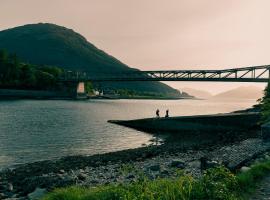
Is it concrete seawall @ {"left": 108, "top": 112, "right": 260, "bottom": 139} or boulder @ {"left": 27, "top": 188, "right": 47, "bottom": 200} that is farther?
concrete seawall @ {"left": 108, "top": 112, "right": 260, "bottom": 139}

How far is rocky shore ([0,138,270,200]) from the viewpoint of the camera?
840 inches

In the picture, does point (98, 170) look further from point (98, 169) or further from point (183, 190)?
point (183, 190)

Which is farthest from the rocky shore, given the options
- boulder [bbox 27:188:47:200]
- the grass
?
the grass

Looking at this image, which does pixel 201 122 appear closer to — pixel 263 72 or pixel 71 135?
pixel 71 135

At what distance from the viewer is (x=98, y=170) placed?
29.2 m

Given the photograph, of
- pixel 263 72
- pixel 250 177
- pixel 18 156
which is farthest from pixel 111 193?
pixel 263 72

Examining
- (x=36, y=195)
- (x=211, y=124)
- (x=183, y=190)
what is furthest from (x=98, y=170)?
(x=211, y=124)

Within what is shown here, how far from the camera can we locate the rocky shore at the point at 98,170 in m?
21.3

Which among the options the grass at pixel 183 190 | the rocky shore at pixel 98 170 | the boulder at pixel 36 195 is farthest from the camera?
the rocky shore at pixel 98 170

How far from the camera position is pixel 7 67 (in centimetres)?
19225

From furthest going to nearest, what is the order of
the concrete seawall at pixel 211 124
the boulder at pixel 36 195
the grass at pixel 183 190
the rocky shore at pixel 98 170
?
the concrete seawall at pixel 211 124 → the rocky shore at pixel 98 170 → the boulder at pixel 36 195 → the grass at pixel 183 190

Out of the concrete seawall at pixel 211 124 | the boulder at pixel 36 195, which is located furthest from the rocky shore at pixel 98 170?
the concrete seawall at pixel 211 124

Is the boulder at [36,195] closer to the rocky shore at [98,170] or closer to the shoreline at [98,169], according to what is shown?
the rocky shore at [98,170]

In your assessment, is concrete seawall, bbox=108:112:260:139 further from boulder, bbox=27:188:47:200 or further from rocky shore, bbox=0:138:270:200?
boulder, bbox=27:188:47:200
